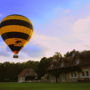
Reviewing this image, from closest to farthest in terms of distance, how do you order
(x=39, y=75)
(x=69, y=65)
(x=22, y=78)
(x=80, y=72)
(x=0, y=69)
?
1. (x=80, y=72)
2. (x=69, y=65)
3. (x=39, y=75)
4. (x=22, y=78)
5. (x=0, y=69)

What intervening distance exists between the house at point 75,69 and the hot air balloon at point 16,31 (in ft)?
64.3

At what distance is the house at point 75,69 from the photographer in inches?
1489

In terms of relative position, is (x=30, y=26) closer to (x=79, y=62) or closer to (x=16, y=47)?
(x=16, y=47)

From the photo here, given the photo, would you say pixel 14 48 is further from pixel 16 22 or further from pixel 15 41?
pixel 16 22

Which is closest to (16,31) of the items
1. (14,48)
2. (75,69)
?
(14,48)

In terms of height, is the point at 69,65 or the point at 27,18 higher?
the point at 27,18

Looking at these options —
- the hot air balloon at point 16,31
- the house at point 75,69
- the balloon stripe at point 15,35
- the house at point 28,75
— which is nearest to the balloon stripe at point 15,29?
the hot air balloon at point 16,31

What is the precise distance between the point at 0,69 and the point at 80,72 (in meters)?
55.8

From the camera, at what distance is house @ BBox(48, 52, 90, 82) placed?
1489 inches

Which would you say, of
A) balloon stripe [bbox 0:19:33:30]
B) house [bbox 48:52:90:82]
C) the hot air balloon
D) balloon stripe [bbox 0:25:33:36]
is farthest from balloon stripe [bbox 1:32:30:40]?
house [bbox 48:52:90:82]

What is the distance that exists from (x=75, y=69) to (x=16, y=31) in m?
23.4

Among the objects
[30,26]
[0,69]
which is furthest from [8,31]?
[0,69]

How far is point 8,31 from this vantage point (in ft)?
65.4

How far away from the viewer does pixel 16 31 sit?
19.7 meters
